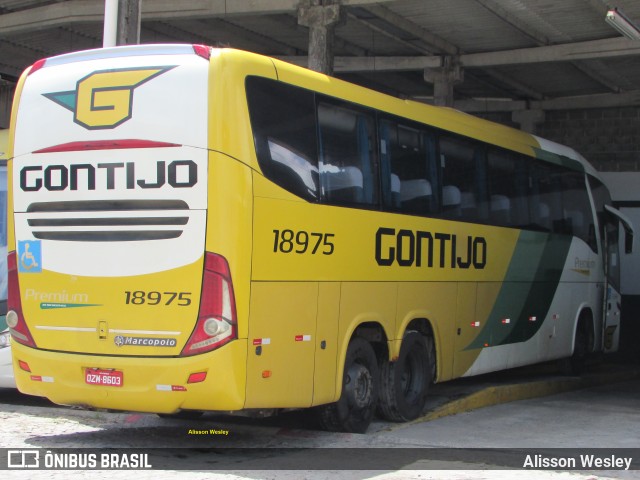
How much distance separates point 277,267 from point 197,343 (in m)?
0.99

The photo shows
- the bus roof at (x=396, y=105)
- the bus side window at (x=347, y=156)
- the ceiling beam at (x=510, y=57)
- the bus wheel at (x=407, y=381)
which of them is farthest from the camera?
the ceiling beam at (x=510, y=57)

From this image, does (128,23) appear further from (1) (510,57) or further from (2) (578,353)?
(1) (510,57)

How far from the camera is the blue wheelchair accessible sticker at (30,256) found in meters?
8.48

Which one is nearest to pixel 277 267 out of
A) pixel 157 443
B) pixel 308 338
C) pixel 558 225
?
pixel 308 338

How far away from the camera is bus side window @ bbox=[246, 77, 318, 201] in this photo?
8227 mm

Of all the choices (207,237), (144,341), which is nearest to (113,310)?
(144,341)

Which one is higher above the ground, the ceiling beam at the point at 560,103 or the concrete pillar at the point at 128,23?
the ceiling beam at the point at 560,103

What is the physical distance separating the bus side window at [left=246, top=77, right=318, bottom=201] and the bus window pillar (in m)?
14.7

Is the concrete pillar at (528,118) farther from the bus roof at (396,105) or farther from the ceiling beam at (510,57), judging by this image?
the bus roof at (396,105)

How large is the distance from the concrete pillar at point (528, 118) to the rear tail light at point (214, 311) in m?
23.5

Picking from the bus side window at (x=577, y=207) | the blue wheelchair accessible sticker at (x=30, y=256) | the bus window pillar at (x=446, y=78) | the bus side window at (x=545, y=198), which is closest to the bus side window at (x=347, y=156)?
the blue wheelchair accessible sticker at (x=30, y=256)

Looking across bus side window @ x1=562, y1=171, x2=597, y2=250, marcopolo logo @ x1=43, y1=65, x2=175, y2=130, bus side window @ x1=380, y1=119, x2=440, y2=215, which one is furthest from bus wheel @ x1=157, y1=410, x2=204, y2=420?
bus side window @ x1=562, y1=171, x2=597, y2=250

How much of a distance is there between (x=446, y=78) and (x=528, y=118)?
7556mm

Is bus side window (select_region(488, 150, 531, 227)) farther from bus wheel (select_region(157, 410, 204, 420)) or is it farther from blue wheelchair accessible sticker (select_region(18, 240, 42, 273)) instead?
blue wheelchair accessible sticker (select_region(18, 240, 42, 273))
